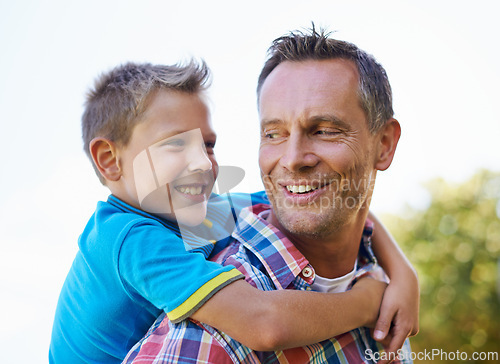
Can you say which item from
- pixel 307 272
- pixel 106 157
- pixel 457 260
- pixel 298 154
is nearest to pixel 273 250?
pixel 307 272

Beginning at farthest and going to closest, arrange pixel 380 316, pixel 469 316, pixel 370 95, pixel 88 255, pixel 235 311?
pixel 469 316 → pixel 370 95 → pixel 380 316 → pixel 88 255 → pixel 235 311

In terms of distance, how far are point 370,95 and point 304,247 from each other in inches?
28.5

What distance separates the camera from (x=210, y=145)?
222cm

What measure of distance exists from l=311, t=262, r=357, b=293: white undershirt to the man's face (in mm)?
212

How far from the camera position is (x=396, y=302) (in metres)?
2.11

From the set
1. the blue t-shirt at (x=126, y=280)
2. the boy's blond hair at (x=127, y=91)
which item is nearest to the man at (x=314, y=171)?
the blue t-shirt at (x=126, y=280)

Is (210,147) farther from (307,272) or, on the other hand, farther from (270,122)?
(307,272)

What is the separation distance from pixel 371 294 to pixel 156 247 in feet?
2.98

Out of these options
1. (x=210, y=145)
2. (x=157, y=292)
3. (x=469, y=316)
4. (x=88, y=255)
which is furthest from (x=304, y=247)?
(x=469, y=316)

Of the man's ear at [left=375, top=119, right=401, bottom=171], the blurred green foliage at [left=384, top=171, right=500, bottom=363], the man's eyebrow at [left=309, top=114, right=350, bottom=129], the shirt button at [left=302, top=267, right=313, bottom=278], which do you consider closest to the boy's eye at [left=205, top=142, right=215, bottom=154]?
the man's eyebrow at [left=309, top=114, right=350, bottom=129]

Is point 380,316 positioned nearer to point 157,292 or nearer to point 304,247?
point 304,247

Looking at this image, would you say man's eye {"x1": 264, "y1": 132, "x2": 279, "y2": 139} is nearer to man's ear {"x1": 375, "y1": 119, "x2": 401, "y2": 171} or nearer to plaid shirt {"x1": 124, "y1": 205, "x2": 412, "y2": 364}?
plaid shirt {"x1": 124, "y1": 205, "x2": 412, "y2": 364}

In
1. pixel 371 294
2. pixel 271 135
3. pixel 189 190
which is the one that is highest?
pixel 271 135

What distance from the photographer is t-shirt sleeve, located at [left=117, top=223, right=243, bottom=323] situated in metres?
1.61
